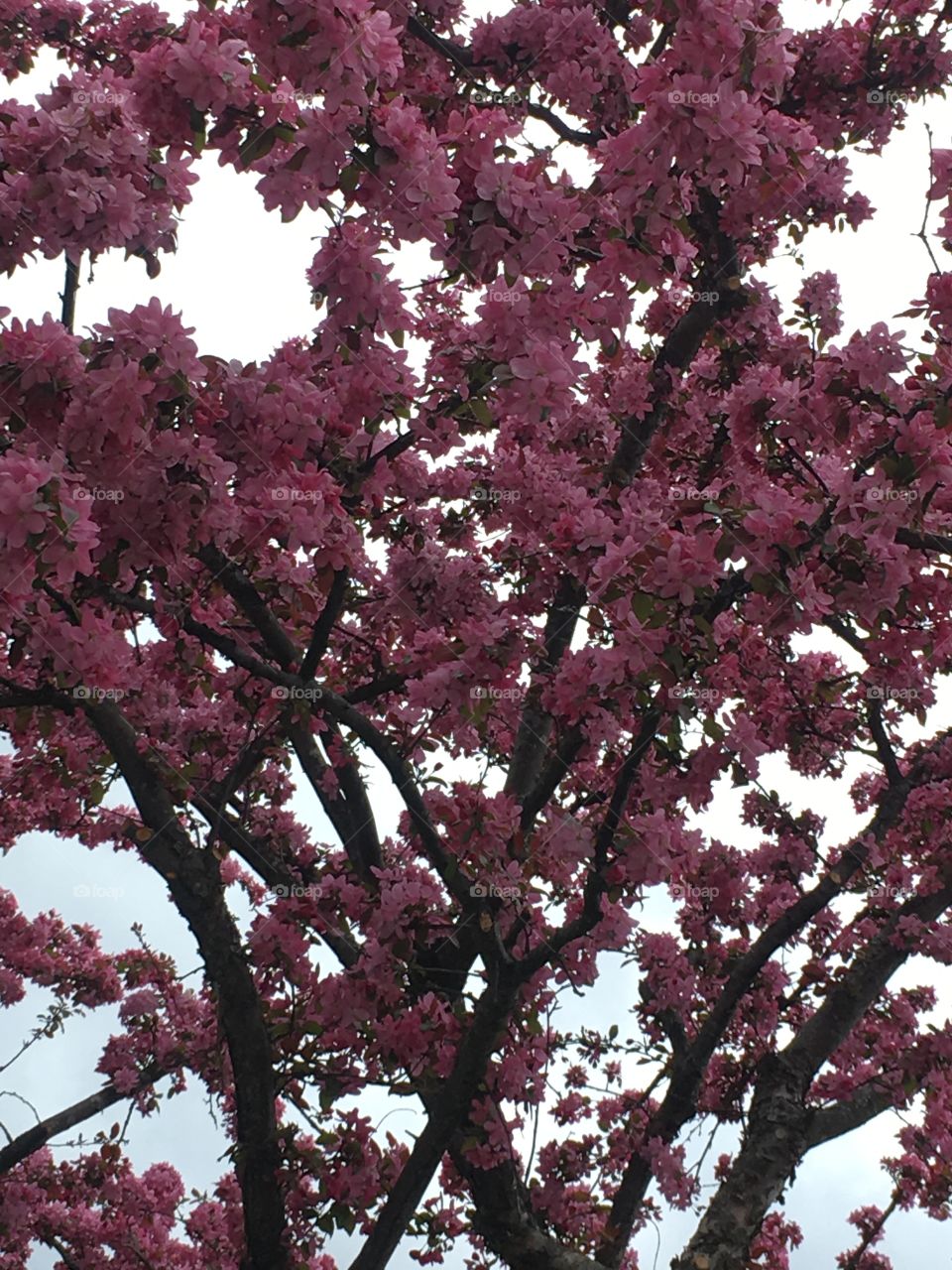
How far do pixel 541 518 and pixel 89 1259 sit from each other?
324 inches
